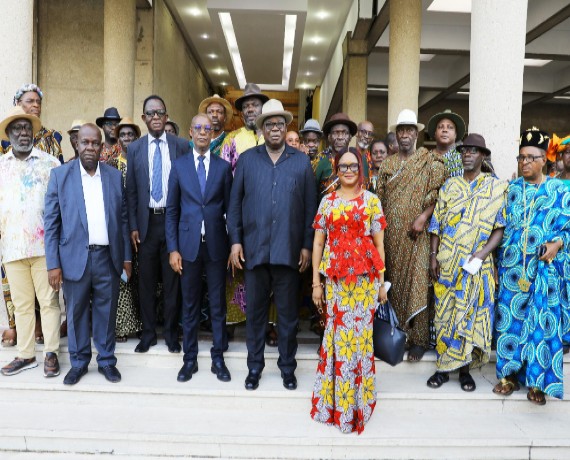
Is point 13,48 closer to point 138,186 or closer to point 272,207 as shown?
point 138,186

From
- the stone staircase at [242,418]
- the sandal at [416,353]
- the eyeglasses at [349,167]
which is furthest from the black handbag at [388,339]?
the eyeglasses at [349,167]

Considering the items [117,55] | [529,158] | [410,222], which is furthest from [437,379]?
[117,55]

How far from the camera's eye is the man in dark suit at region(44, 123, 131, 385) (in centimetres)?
388

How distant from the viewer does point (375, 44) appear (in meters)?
13.0

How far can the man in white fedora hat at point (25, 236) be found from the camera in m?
4.00

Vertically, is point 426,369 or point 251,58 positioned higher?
point 251,58

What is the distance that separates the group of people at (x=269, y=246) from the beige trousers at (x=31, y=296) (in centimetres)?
1

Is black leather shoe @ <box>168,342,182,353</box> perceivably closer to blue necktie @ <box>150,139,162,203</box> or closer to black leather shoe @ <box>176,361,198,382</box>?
black leather shoe @ <box>176,361,198,382</box>

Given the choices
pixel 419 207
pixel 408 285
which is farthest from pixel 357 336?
pixel 419 207

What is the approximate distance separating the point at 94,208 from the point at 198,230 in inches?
34.5

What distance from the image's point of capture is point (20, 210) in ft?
13.1

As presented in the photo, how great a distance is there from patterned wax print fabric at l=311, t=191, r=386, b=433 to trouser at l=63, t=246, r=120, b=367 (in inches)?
70.6

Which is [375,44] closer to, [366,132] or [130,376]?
[366,132]

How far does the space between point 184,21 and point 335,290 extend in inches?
486
